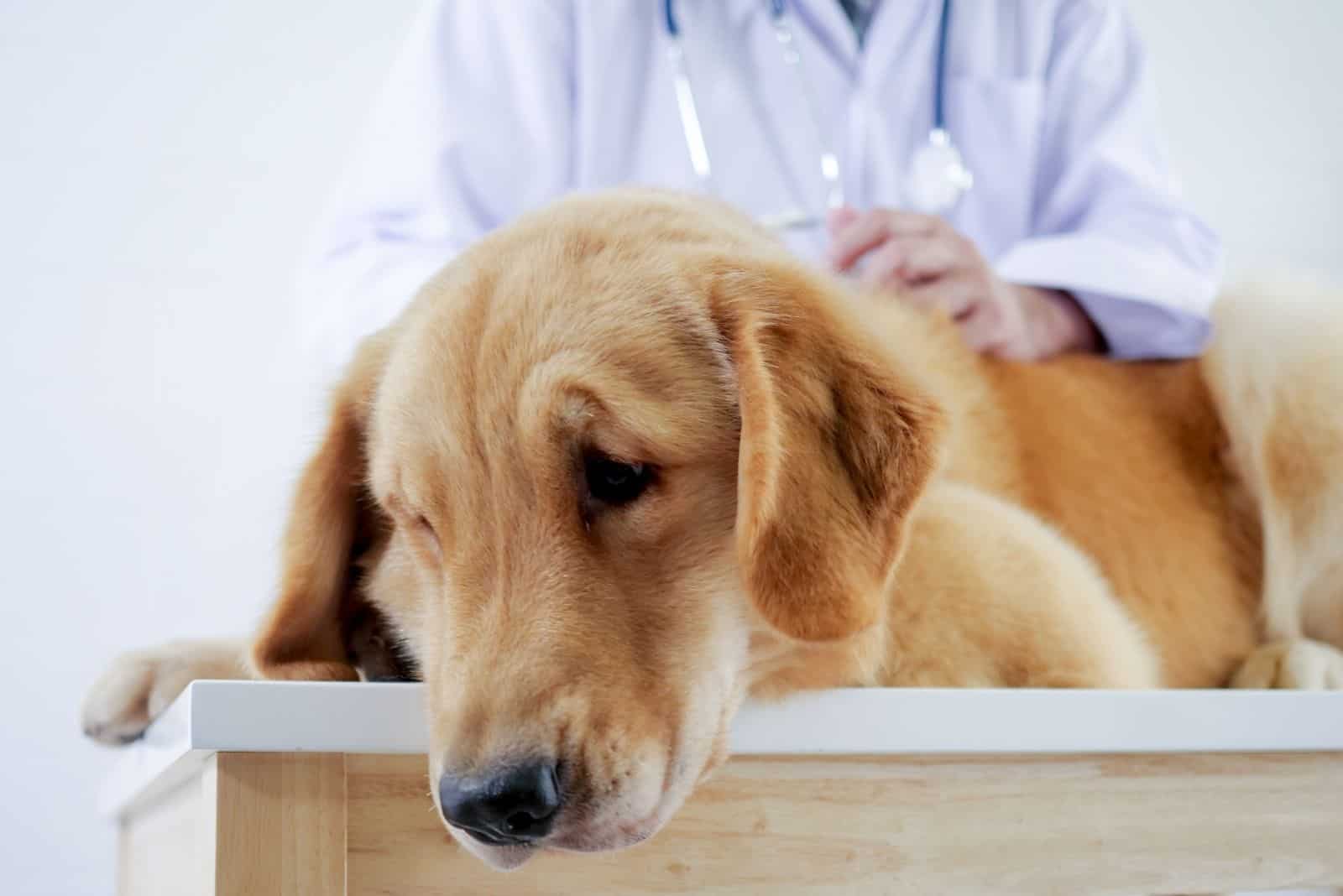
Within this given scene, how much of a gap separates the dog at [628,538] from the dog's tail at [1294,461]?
42 cm

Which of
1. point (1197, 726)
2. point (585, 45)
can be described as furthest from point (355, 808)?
point (585, 45)

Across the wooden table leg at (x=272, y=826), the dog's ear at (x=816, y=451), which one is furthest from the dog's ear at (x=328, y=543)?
the dog's ear at (x=816, y=451)

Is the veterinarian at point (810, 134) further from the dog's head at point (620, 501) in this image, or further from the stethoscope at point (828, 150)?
the dog's head at point (620, 501)

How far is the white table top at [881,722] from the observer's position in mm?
743

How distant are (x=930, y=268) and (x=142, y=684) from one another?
976 millimetres

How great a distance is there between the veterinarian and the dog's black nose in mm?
1034

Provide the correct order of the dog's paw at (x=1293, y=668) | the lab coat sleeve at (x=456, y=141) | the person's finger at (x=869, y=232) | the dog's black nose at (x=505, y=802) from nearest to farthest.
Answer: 1. the dog's black nose at (x=505, y=802)
2. the dog's paw at (x=1293, y=668)
3. the person's finger at (x=869, y=232)
4. the lab coat sleeve at (x=456, y=141)

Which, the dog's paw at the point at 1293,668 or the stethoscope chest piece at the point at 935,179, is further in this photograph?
the stethoscope chest piece at the point at 935,179

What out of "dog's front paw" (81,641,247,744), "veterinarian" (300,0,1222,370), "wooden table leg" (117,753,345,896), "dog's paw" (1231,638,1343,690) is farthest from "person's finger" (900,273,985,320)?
"wooden table leg" (117,753,345,896)

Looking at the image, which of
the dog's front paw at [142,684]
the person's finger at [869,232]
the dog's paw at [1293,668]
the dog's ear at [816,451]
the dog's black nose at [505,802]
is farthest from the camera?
the person's finger at [869,232]

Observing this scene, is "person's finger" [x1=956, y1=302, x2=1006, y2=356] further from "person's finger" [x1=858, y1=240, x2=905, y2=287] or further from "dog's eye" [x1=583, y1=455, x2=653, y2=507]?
"dog's eye" [x1=583, y1=455, x2=653, y2=507]

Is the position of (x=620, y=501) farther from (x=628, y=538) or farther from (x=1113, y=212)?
(x=1113, y=212)

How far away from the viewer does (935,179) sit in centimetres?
181

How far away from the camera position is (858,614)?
848 millimetres
